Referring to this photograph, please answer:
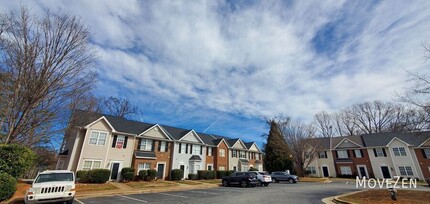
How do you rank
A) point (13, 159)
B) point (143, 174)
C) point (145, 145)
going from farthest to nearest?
point (145, 145) < point (143, 174) < point (13, 159)

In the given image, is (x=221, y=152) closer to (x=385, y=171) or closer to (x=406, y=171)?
(x=385, y=171)

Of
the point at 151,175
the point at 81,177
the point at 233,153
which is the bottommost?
the point at 81,177

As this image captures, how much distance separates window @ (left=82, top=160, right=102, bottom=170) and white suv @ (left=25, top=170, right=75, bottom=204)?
41.4 ft

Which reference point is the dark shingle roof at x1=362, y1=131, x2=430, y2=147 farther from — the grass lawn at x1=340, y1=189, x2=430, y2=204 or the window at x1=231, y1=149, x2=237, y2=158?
the grass lawn at x1=340, y1=189, x2=430, y2=204

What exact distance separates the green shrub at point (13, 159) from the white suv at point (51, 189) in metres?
2.83

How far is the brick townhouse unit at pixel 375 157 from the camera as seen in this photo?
116 ft

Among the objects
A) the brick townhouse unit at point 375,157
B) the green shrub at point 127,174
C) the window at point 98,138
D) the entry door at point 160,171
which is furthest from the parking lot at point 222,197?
the brick townhouse unit at point 375,157

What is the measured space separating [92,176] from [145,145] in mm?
8029

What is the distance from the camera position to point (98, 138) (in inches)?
960

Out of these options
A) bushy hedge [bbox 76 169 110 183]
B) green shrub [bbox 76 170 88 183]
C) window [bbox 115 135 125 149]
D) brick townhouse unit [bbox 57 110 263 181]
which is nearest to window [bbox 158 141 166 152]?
brick townhouse unit [bbox 57 110 263 181]

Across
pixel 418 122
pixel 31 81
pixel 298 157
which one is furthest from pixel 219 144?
pixel 31 81

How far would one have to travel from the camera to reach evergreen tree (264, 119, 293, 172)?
39.5 metres

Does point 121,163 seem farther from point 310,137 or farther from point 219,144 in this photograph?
point 310,137

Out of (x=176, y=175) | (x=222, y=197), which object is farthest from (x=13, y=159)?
(x=176, y=175)
